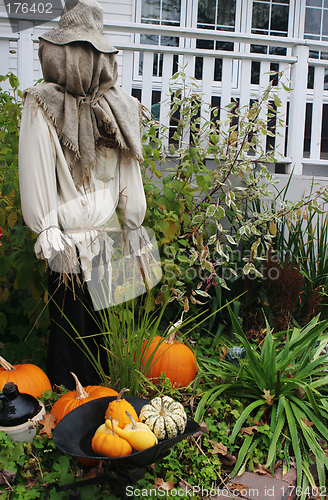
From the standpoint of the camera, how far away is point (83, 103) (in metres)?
1.65

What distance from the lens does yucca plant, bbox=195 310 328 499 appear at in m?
1.70

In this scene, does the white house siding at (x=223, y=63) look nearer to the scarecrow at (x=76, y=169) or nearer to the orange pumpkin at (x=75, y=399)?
the scarecrow at (x=76, y=169)

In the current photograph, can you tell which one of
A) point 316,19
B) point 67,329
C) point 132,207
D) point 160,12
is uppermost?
point 316,19

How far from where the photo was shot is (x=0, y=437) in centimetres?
146

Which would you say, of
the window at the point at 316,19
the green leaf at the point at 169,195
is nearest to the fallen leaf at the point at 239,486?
the green leaf at the point at 169,195

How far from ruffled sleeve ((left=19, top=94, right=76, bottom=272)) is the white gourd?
29.0 inches

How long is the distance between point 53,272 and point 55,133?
644 mm

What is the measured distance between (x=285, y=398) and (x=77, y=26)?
203 cm

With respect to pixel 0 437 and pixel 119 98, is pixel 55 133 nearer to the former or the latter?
pixel 119 98

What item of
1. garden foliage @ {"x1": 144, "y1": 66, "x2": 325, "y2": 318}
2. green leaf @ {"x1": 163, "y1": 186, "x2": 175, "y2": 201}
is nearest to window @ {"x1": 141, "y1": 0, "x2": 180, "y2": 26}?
garden foliage @ {"x1": 144, "y1": 66, "x2": 325, "y2": 318}

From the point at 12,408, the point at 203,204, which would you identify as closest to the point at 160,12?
the point at 203,204

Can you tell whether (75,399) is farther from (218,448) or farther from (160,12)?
(160,12)

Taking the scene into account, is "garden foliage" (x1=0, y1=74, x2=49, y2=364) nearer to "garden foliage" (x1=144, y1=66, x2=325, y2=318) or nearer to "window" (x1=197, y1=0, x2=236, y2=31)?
"garden foliage" (x1=144, y1=66, x2=325, y2=318)

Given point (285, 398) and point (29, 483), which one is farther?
point (285, 398)
